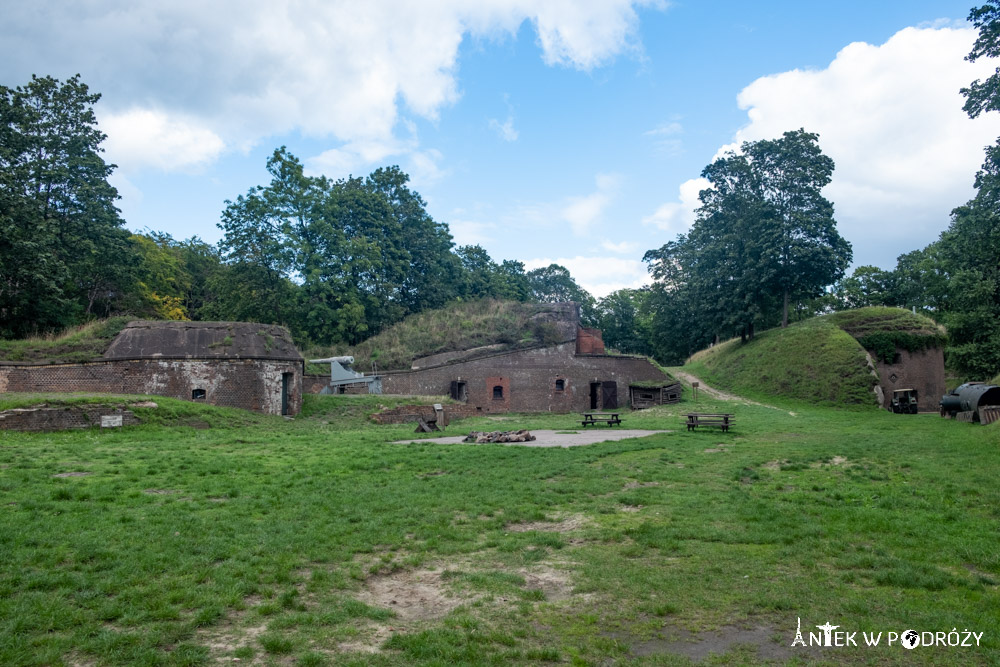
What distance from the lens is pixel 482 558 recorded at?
6637 mm

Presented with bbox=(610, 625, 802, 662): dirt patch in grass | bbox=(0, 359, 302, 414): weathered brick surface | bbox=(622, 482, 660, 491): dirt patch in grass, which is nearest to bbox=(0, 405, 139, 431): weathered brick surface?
bbox=(0, 359, 302, 414): weathered brick surface

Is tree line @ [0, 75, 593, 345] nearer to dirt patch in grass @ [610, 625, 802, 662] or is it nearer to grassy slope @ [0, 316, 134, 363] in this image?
grassy slope @ [0, 316, 134, 363]

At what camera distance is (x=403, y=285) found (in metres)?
46.1

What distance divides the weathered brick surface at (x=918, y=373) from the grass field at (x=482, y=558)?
88.6 feet

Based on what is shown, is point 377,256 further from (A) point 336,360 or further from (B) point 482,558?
(B) point 482,558

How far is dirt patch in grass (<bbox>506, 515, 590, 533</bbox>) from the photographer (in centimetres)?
781

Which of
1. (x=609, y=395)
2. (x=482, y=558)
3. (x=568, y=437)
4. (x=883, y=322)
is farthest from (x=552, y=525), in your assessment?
(x=883, y=322)

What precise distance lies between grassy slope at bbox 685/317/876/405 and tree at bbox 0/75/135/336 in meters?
36.4

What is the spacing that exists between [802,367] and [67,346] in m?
36.6

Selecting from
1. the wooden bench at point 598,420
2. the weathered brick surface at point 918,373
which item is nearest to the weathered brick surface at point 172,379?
the wooden bench at point 598,420

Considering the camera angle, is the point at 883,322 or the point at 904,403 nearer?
the point at 904,403

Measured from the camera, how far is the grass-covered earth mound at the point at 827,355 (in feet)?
111

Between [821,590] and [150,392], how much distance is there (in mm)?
21569

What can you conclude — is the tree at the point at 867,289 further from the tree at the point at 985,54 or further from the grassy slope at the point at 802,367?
the tree at the point at 985,54
